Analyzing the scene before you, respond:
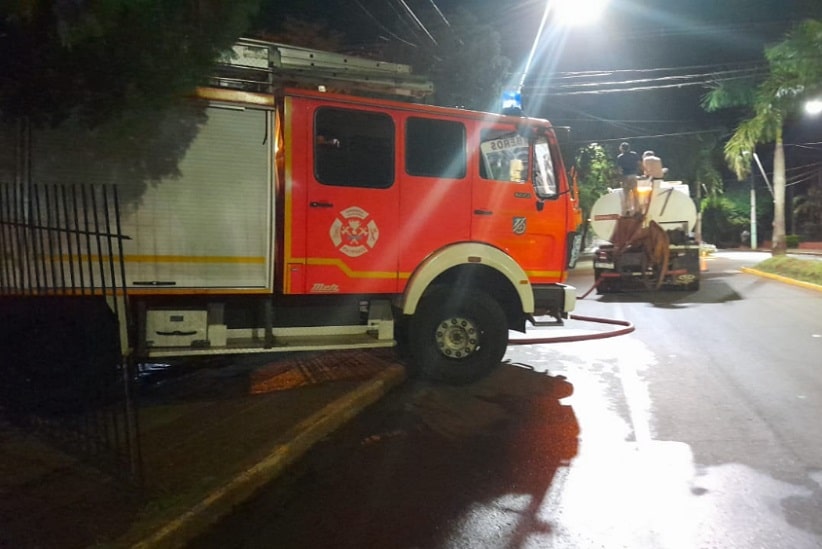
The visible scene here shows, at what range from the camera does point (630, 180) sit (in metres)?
14.7

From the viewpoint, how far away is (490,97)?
14102 mm

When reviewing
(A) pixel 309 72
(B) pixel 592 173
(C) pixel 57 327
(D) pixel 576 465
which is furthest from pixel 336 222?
(B) pixel 592 173

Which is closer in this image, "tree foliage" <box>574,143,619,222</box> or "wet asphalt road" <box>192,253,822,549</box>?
"wet asphalt road" <box>192,253,822,549</box>

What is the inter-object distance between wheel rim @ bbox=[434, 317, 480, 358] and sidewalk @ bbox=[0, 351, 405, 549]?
0.65 meters

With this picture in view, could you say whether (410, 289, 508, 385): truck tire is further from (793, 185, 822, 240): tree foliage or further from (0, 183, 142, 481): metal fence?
(793, 185, 822, 240): tree foliage

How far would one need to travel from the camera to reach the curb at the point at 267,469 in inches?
147

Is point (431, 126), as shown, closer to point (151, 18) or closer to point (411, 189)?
point (411, 189)

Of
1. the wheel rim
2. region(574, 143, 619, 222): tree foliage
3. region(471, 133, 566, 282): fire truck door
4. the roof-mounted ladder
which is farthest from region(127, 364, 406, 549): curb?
region(574, 143, 619, 222): tree foliage

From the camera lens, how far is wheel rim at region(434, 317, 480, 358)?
7324 millimetres

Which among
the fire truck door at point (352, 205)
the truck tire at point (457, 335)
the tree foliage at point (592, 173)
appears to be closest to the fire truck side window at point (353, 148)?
the fire truck door at point (352, 205)

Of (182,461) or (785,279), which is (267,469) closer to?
(182,461)

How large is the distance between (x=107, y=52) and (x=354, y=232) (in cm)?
301

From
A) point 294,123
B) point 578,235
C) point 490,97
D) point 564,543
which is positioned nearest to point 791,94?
point 490,97

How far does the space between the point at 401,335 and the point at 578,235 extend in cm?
237
